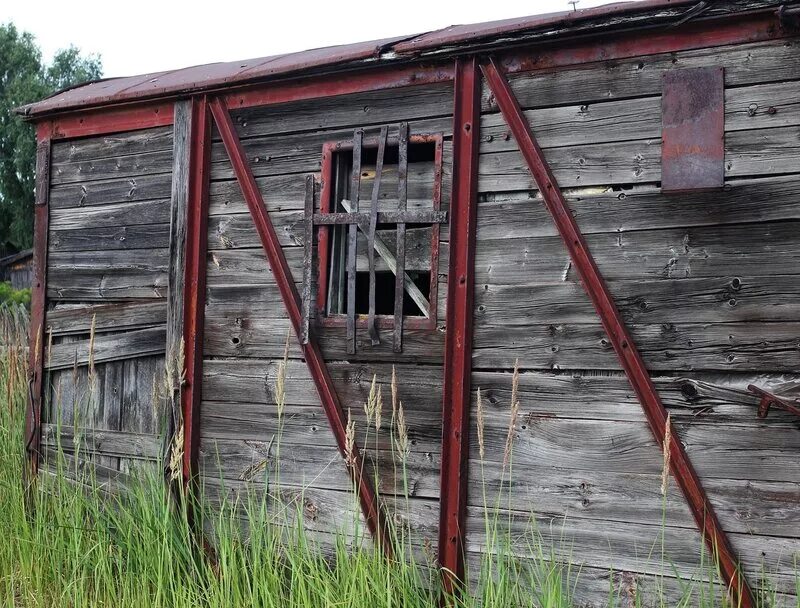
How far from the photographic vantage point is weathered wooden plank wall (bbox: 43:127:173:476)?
19.9 feet

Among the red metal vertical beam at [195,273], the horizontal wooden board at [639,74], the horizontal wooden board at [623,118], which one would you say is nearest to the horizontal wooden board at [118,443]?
the red metal vertical beam at [195,273]

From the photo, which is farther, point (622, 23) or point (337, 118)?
point (337, 118)

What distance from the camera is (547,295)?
4.50 meters

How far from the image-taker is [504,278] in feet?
15.2

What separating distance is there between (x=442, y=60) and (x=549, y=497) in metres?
2.46

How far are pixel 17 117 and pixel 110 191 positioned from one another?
31834 mm

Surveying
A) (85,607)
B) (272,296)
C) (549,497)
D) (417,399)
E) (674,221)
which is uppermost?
(674,221)

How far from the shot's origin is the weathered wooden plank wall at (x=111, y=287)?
606 centimetres

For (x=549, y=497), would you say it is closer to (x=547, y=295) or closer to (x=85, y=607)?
(x=547, y=295)

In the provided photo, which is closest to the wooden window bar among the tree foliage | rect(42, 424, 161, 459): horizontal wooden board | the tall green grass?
the tall green grass

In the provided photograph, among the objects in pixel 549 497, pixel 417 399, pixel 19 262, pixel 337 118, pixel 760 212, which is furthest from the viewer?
pixel 19 262

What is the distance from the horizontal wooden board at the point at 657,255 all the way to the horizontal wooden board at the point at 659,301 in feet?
0.12

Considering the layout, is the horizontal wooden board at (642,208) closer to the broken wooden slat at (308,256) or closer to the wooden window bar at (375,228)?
the wooden window bar at (375,228)

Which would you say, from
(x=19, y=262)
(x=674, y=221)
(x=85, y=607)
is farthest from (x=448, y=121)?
(x=19, y=262)
